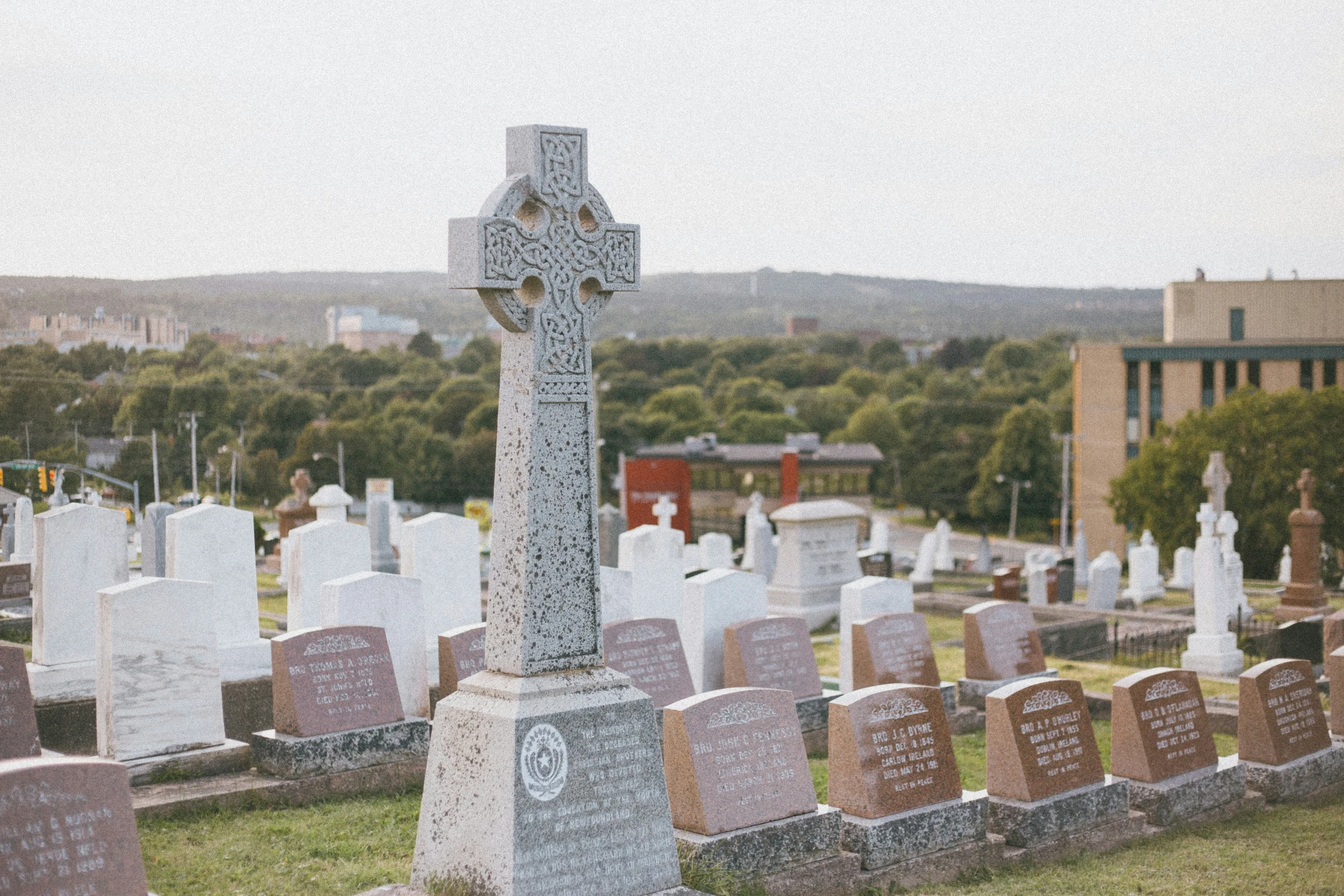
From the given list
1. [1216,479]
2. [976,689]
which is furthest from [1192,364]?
[976,689]

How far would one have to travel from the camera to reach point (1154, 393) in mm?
55750

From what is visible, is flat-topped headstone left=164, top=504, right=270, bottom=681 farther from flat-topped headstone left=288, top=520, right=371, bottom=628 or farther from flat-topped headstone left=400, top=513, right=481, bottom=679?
flat-topped headstone left=400, top=513, right=481, bottom=679

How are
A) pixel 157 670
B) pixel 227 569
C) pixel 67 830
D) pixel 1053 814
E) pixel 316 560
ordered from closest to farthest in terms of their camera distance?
pixel 67 830 → pixel 1053 814 → pixel 157 670 → pixel 227 569 → pixel 316 560

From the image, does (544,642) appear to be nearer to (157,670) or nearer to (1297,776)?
(157,670)

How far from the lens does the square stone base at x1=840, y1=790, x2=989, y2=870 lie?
22.0 ft

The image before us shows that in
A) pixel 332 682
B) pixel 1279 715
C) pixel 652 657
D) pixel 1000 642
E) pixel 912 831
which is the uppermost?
Result: pixel 332 682

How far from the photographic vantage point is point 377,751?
816 cm

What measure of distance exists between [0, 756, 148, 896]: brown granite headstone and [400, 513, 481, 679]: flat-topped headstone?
22.1 feet

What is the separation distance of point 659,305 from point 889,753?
145130 mm

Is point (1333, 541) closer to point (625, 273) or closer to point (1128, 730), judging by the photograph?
point (1128, 730)

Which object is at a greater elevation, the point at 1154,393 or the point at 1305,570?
the point at 1154,393

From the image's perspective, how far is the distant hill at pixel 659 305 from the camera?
17.5m

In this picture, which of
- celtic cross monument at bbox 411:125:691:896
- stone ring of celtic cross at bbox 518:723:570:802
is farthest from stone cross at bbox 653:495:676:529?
stone ring of celtic cross at bbox 518:723:570:802

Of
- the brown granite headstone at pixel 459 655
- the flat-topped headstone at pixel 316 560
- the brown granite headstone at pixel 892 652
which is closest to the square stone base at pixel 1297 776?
the brown granite headstone at pixel 892 652
